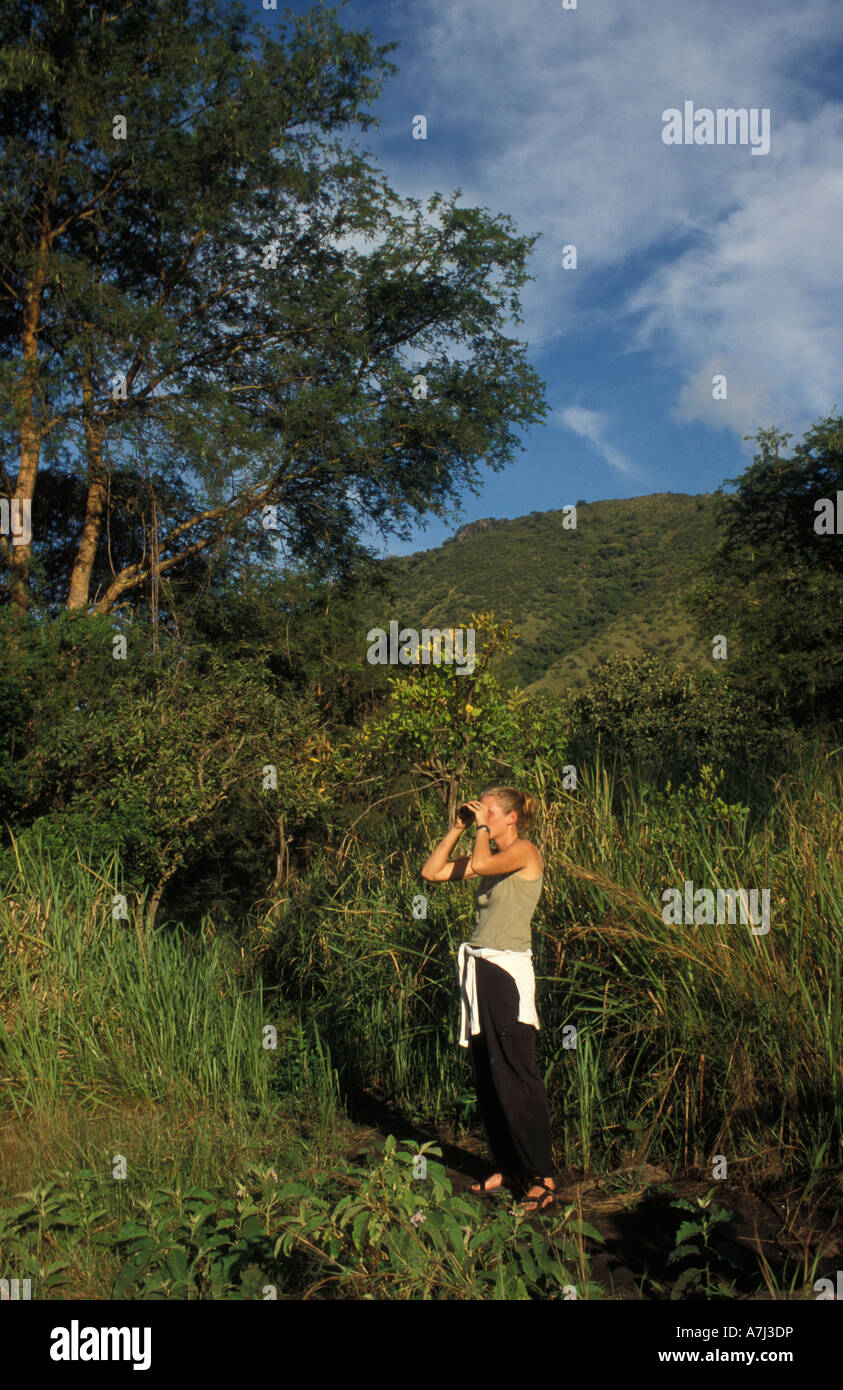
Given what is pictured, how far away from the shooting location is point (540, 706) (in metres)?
8.42

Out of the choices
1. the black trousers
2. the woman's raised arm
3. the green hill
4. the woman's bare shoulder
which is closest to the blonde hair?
the woman's bare shoulder

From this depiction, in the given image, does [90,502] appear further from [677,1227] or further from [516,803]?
[677,1227]

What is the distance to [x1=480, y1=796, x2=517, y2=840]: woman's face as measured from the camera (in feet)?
14.5

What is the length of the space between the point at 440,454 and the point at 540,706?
10051 mm

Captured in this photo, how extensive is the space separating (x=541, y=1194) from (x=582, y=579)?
159 ft

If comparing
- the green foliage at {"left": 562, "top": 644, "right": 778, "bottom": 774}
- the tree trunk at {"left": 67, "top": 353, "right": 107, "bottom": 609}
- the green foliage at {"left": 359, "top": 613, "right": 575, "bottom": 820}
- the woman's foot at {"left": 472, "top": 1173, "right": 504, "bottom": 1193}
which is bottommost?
the woman's foot at {"left": 472, "top": 1173, "right": 504, "bottom": 1193}

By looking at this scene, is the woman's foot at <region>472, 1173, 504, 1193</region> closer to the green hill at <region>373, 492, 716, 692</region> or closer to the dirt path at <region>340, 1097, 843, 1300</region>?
the dirt path at <region>340, 1097, 843, 1300</region>

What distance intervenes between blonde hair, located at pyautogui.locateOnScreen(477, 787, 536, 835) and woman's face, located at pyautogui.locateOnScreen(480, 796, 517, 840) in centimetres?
2

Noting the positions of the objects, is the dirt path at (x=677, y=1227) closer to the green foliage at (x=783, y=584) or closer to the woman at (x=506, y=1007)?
the woman at (x=506, y=1007)

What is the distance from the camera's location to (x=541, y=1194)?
157 inches

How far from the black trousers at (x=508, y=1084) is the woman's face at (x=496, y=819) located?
55cm

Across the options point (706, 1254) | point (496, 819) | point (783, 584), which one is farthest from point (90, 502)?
point (706, 1254)

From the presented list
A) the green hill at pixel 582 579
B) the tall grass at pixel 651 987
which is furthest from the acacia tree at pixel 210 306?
the green hill at pixel 582 579
